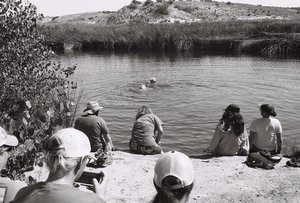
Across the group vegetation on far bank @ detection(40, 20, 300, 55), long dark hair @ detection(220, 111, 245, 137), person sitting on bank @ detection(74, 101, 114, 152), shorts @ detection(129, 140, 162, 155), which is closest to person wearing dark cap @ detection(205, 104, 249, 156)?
long dark hair @ detection(220, 111, 245, 137)

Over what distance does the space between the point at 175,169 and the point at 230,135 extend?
22.3 feet

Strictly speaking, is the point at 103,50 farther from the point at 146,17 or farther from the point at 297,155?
the point at 146,17

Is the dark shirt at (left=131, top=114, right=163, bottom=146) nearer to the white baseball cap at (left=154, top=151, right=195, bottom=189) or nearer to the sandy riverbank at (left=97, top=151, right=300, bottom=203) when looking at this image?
the sandy riverbank at (left=97, top=151, right=300, bottom=203)

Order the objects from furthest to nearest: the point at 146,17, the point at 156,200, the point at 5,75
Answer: the point at 146,17 → the point at 5,75 → the point at 156,200

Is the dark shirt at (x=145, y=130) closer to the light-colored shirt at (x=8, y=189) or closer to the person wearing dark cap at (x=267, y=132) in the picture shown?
the person wearing dark cap at (x=267, y=132)

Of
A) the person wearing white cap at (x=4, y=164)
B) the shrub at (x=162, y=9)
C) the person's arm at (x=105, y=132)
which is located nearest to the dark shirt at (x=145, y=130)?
the person's arm at (x=105, y=132)

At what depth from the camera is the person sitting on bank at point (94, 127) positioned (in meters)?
9.04

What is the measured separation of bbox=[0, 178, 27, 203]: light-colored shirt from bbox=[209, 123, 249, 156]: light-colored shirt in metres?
6.00

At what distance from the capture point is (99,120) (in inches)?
358

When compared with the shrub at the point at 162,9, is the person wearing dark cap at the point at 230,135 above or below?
below

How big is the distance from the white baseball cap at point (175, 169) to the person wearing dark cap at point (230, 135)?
21.0 ft

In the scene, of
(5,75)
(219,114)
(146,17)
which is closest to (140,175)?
(5,75)

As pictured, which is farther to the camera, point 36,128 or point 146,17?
point 146,17

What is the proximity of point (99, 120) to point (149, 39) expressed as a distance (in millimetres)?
33905
